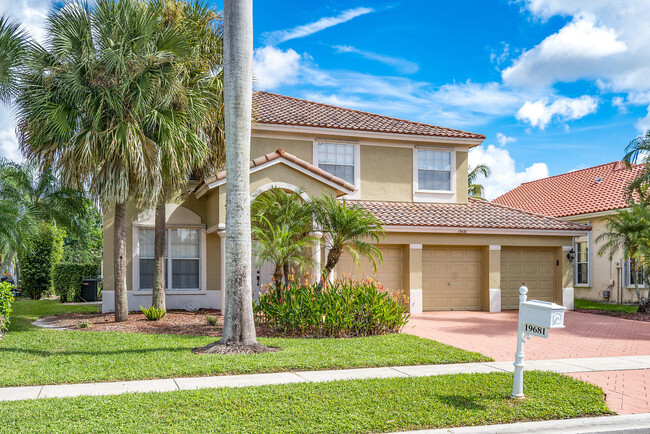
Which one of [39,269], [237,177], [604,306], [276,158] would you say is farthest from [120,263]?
[604,306]

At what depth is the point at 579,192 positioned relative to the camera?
91.5 feet

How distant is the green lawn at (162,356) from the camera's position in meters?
8.66

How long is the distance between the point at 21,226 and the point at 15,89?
359cm

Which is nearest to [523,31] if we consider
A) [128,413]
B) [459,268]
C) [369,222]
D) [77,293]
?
[459,268]

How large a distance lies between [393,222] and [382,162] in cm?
338

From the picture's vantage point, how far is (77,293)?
24594 mm

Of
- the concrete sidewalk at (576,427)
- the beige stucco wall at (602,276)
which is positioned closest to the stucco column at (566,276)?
the beige stucco wall at (602,276)

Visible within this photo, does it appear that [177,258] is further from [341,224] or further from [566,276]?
[566,276]

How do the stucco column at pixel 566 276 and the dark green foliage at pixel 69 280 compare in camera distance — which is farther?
the dark green foliage at pixel 69 280

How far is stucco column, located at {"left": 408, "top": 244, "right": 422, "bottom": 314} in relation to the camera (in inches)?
733

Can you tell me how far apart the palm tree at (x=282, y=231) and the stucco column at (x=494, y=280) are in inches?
295

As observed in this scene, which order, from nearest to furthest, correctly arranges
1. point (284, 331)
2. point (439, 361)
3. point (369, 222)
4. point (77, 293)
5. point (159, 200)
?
1. point (439, 361)
2. point (284, 331)
3. point (369, 222)
4. point (159, 200)
5. point (77, 293)

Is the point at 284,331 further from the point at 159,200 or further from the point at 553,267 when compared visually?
the point at 553,267

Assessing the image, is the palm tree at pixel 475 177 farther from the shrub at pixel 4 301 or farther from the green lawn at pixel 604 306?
the shrub at pixel 4 301
